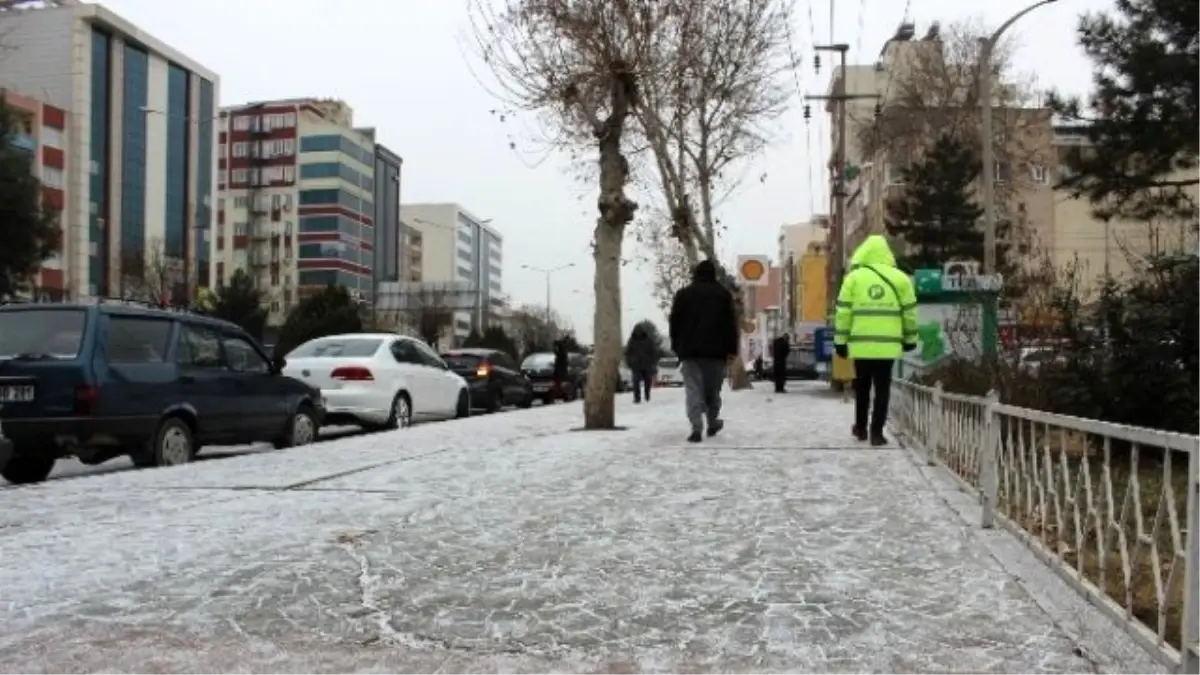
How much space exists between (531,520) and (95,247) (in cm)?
8665

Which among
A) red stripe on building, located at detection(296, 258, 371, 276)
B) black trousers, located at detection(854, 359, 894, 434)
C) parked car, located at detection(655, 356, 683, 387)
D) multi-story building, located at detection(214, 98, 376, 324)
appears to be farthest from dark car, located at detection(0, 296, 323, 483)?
red stripe on building, located at detection(296, 258, 371, 276)

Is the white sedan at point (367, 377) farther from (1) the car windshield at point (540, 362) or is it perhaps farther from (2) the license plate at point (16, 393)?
(1) the car windshield at point (540, 362)

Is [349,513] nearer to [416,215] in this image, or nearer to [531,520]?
[531,520]

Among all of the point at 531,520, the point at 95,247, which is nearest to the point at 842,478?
the point at 531,520

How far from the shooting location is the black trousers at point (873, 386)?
984 centimetres

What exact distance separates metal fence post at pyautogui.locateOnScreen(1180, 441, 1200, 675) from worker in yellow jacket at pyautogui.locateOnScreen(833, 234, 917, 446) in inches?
254

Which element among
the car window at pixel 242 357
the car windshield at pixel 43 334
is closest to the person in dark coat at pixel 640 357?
the car window at pixel 242 357

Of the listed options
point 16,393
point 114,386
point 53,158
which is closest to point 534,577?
point 114,386

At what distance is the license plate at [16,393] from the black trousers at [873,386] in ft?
23.0

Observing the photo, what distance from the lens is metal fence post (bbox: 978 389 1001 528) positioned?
6164 mm

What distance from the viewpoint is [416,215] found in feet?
553

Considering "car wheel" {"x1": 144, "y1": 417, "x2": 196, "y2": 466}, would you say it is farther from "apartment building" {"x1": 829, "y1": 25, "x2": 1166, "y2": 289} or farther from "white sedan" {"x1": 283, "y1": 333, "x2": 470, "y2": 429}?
"apartment building" {"x1": 829, "y1": 25, "x2": 1166, "y2": 289}

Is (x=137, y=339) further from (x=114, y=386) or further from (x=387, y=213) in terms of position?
(x=387, y=213)

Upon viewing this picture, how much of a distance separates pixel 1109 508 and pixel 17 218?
132ft
